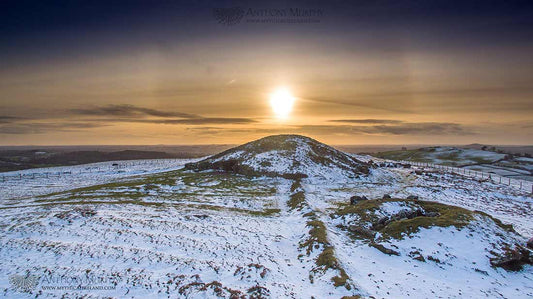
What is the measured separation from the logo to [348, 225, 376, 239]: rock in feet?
72.4

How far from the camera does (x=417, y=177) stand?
57.8 m

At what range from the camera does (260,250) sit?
61.4 ft

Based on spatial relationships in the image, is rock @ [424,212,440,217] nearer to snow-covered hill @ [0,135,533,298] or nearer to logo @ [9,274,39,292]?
snow-covered hill @ [0,135,533,298]

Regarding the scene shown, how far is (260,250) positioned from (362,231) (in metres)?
9.23

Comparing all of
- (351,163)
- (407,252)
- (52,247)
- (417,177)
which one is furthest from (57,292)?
(417,177)

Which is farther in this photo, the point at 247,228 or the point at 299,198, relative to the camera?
the point at 299,198

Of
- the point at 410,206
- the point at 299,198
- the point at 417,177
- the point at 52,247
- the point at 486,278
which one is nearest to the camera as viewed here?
the point at 486,278

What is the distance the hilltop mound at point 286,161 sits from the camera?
5467 cm

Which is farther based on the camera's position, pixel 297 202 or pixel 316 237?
pixel 297 202

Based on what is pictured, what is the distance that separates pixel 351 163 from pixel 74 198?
55.2m

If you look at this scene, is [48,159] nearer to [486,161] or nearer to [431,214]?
[431,214]

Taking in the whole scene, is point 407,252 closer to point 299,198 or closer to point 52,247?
point 299,198

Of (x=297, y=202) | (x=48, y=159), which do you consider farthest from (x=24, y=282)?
(x=48, y=159)

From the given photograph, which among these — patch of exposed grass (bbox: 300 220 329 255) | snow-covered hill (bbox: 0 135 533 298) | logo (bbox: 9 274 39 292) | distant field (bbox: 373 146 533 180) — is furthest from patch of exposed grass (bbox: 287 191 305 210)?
distant field (bbox: 373 146 533 180)
